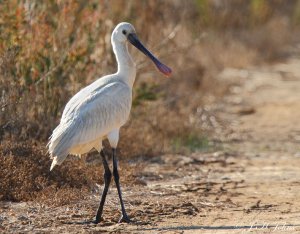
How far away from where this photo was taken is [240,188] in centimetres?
979

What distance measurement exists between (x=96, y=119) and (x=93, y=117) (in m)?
0.04

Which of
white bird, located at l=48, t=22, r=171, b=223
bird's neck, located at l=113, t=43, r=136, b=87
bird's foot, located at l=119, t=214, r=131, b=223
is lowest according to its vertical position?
bird's foot, located at l=119, t=214, r=131, b=223

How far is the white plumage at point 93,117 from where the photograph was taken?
26.4 ft

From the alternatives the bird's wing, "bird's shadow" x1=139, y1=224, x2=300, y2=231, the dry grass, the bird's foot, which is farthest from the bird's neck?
"bird's shadow" x1=139, y1=224, x2=300, y2=231

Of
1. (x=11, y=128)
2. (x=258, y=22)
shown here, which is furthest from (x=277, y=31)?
(x=11, y=128)

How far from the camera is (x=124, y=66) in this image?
881 centimetres

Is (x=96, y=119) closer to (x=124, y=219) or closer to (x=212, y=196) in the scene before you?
(x=124, y=219)

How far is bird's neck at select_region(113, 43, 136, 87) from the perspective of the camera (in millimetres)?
8766

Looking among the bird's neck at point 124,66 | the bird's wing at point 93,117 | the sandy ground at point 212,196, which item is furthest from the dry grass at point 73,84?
the bird's neck at point 124,66

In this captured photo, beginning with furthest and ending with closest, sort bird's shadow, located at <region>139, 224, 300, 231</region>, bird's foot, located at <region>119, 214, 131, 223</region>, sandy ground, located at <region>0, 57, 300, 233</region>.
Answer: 1. bird's foot, located at <region>119, 214, 131, 223</region>
2. sandy ground, located at <region>0, 57, 300, 233</region>
3. bird's shadow, located at <region>139, 224, 300, 231</region>

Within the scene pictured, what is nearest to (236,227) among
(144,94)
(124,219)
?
(124,219)

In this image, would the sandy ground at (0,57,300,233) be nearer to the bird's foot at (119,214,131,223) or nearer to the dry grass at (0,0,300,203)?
the bird's foot at (119,214,131,223)

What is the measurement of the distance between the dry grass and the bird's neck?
1.19 meters

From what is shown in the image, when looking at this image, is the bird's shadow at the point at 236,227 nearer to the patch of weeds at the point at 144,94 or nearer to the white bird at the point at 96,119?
the white bird at the point at 96,119
